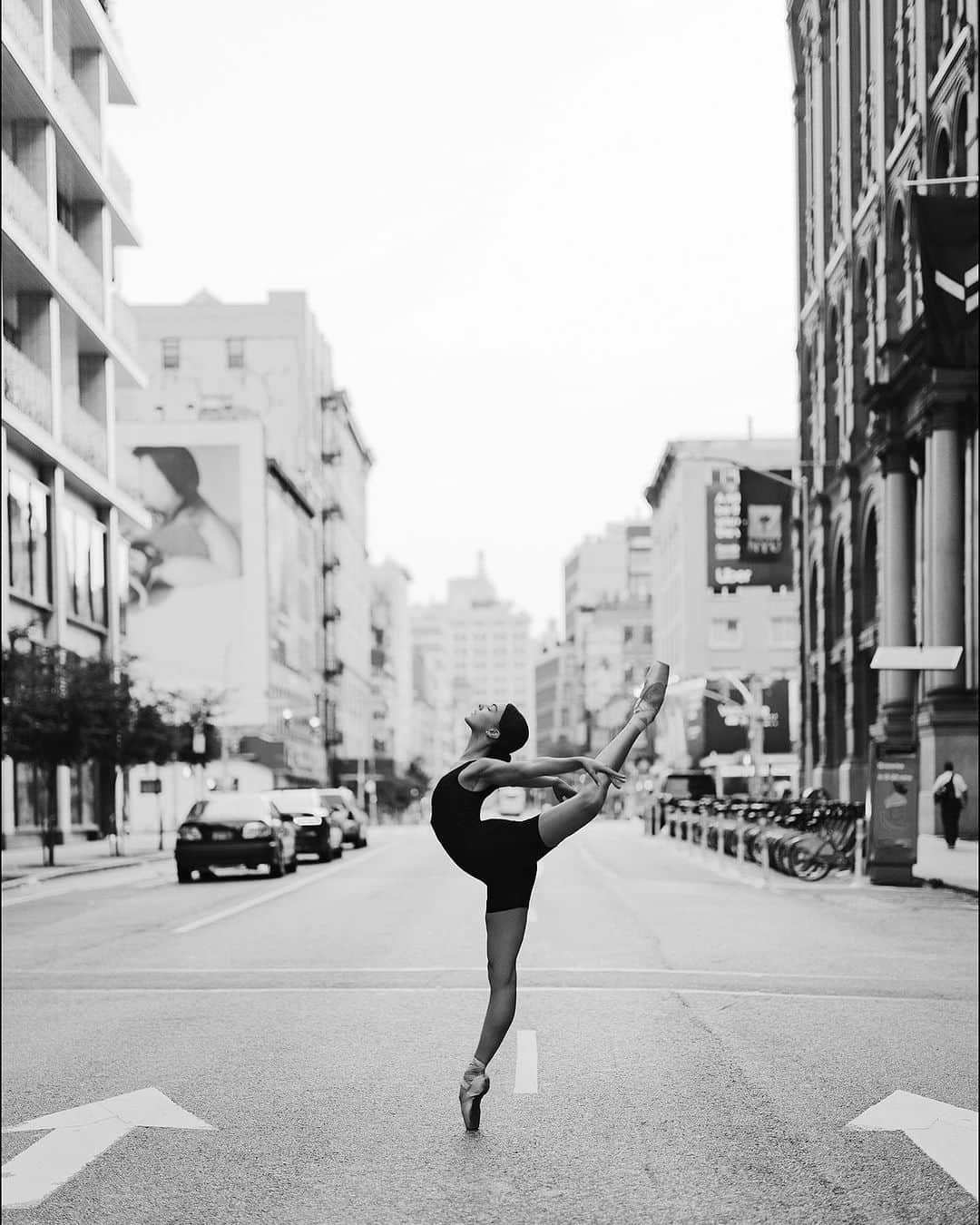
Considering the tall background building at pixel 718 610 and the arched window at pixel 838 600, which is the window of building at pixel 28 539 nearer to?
the arched window at pixel 838 600

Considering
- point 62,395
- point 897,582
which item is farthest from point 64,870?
point 897,582

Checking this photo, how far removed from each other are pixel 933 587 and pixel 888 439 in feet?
Answer: 29.0

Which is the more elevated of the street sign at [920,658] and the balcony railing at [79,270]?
the balcony railing at [79,270]

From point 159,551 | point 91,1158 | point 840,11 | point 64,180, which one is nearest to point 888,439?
point 64,180

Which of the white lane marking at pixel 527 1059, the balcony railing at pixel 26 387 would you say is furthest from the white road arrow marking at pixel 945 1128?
the balcony railing at pixel 26 387

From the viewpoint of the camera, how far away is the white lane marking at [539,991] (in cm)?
2123

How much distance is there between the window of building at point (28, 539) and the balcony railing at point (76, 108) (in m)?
11.7

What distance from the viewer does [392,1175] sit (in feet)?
33.2

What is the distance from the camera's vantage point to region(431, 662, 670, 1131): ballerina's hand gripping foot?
206 centimetres

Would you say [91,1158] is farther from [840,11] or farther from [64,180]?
[64,180]

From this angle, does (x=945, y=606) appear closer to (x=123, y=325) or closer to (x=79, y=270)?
(x=79, y=270)

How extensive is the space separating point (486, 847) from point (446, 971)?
893 inches

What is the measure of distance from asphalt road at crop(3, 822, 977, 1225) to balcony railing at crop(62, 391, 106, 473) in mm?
37567

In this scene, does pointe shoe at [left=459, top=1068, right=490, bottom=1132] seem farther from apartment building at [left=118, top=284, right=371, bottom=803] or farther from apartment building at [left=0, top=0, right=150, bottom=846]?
apartment building at [left=118, top=284, right=371, bottom=803]
